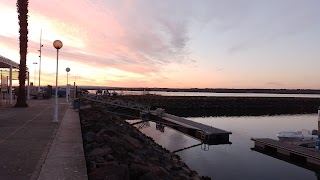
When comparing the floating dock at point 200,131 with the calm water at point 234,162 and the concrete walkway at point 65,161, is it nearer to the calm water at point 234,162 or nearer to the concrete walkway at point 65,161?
the calm water at point 234,162

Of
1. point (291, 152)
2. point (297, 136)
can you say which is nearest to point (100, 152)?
point (291, 152)

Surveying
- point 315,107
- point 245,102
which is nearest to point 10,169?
point 245,102

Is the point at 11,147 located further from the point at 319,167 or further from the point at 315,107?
the point at 315,107

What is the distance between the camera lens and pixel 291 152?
2031 centimetres

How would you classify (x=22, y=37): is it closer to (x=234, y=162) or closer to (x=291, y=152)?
(x=234, y=162)

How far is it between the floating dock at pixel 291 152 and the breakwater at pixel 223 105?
35736 mm

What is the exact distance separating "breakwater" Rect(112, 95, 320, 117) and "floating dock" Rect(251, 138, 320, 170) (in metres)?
35.7

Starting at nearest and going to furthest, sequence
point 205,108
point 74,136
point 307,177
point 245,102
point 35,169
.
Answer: point 35,169 < point 74,136 < point 307,177 < point 205,108 < point 245,102

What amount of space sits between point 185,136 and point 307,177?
12.9 metres

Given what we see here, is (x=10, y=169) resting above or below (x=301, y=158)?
above

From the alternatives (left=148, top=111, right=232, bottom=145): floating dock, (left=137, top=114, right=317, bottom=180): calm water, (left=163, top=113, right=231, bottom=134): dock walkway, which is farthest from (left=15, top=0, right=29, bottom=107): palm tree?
(left=163, top=113, right=231, bottom=134): dock walkway

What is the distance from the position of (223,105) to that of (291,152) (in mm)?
55268

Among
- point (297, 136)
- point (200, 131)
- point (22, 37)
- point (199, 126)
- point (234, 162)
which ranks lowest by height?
point (234, 162)

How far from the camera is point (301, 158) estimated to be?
1948 centimetres
